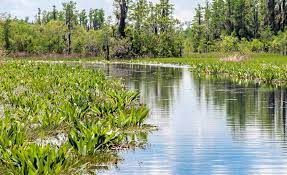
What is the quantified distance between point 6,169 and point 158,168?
312 centimetres

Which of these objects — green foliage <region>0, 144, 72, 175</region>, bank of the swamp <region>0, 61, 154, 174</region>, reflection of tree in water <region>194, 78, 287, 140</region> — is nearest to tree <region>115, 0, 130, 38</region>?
reflection of tree in water <region>194, 78, 287, 140</region>

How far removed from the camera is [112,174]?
1169cm

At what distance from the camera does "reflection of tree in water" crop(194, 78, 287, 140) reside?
60.3ft

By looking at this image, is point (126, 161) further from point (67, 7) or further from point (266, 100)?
point (67, 7)

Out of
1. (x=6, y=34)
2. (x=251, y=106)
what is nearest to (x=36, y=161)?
(x=251, y=106)

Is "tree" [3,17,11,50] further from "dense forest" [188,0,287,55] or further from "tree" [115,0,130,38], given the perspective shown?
"dense forest" [188,0,287,55]

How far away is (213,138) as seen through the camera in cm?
1608

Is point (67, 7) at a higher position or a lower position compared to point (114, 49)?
higher

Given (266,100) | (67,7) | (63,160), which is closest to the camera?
(63,160)

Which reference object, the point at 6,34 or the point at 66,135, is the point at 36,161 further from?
the point at 6,34

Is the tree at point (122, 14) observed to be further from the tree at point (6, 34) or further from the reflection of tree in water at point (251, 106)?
the reflection of tree in water at point (251, 106)

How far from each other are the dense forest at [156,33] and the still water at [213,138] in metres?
69.6

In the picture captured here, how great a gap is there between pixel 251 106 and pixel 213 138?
8909 millimetres

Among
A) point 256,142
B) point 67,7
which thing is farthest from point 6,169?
point 67,7
